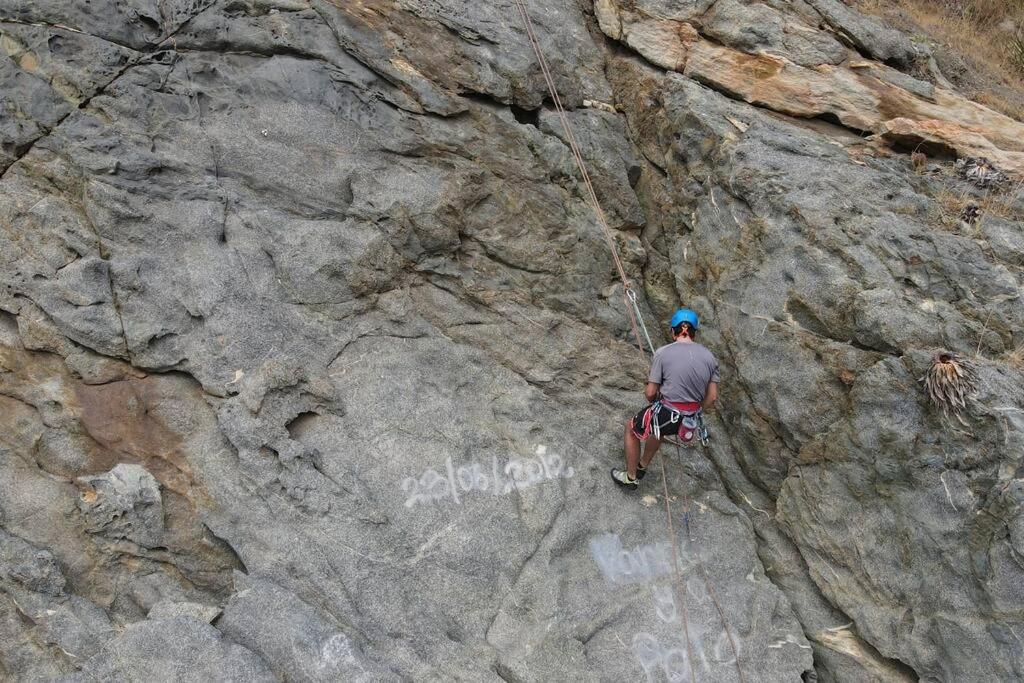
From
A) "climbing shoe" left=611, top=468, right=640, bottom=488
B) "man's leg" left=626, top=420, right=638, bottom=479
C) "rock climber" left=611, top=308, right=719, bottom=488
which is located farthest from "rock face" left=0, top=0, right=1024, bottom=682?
"rock climber" left=611, top=308, right=719, bottom=488

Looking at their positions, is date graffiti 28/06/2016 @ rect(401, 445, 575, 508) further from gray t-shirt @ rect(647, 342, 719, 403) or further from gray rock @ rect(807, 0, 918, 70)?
gray rock @ rect(807, 0, 918, 70)

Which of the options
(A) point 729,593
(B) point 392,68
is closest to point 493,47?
(B) point 392,68

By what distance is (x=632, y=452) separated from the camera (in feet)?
19.7

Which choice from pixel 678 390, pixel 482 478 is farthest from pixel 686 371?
pixel 482 478

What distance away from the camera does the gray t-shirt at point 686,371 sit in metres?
5.74

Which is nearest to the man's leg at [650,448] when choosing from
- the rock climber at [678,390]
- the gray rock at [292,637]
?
the rock climber at [678,390]

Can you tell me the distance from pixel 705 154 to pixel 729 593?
411 centimetres

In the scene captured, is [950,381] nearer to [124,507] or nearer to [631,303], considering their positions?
[631,303]

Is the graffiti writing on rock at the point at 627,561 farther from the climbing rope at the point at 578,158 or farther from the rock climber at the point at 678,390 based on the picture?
the climbing rope at the point at 578,158

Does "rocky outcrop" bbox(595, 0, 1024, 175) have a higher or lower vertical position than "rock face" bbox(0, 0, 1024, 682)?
higher

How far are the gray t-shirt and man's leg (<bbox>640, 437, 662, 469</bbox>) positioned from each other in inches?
16.3

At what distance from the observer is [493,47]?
744 cm

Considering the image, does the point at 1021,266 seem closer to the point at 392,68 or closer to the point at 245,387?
the point at 392,68

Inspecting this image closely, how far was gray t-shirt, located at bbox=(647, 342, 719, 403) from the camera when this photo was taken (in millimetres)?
5738
